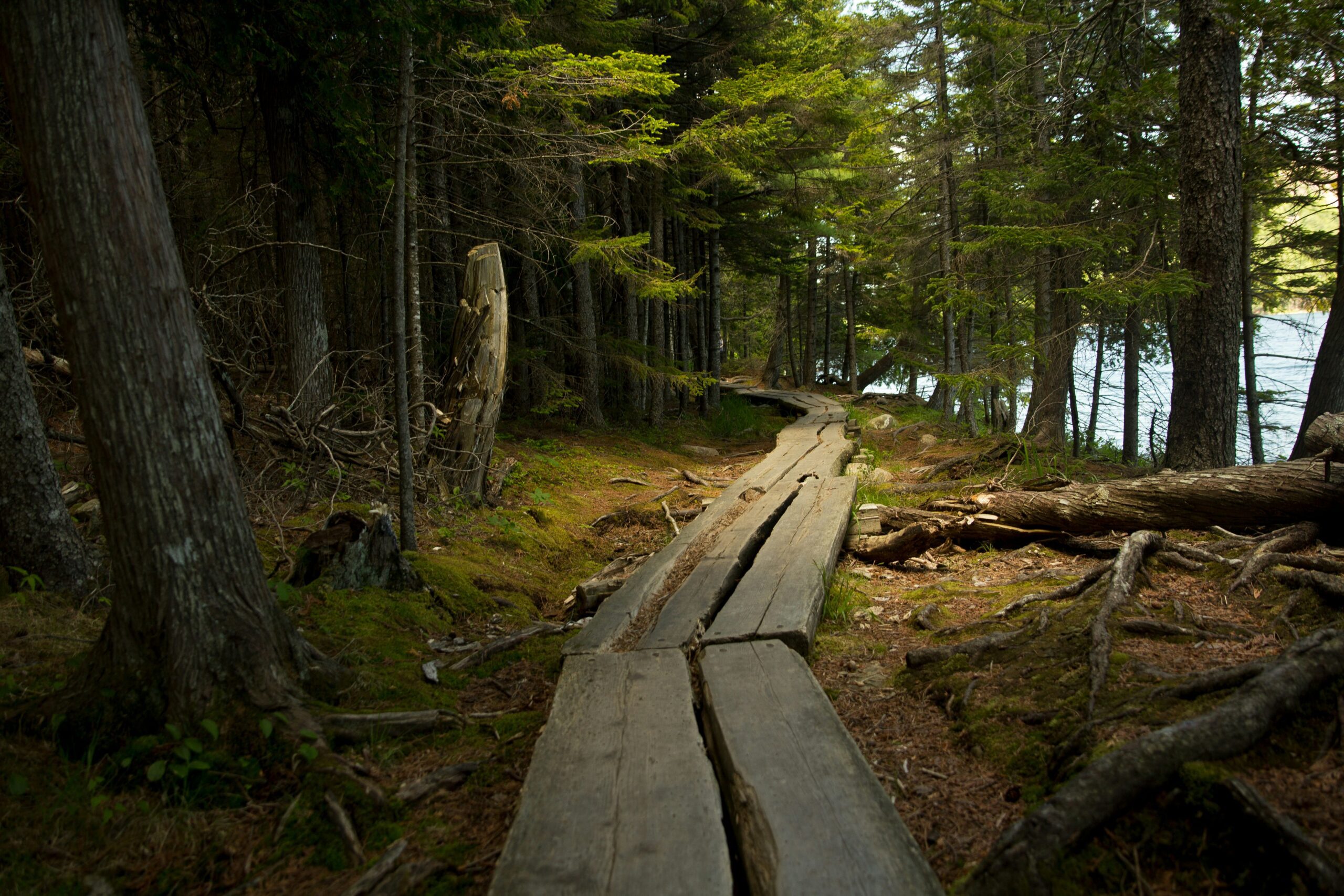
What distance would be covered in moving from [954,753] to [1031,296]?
68.7 ft

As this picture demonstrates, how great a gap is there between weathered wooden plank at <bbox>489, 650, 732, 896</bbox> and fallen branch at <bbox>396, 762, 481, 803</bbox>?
387 mm

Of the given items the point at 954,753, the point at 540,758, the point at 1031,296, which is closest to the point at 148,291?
the point at 540,758

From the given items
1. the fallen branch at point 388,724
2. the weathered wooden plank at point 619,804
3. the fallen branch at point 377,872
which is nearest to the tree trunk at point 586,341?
the fallen branch at point 388,724

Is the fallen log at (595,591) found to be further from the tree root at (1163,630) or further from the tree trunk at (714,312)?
the tree trunk at (714,312)

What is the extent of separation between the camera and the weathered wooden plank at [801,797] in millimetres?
1893

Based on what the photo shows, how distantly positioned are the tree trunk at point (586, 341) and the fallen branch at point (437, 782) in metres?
9.92

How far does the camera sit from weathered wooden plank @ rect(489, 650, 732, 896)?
1957mm

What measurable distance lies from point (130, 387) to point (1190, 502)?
20.4 ft

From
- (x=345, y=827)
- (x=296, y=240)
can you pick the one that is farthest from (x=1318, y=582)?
(x=296, y=240)

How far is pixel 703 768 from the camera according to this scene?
8.21ft

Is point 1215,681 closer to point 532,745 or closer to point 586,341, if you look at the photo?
point 532,745

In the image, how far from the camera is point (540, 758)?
2650 millimetres

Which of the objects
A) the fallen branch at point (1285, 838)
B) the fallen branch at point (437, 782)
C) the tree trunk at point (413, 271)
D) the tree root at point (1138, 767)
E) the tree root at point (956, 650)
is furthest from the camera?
the tree trunk at point (413, 271)

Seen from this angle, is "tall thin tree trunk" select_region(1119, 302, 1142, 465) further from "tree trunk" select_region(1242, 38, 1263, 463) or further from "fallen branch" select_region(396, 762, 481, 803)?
"fallen branch" select_region(396, 762, 481, 803)
